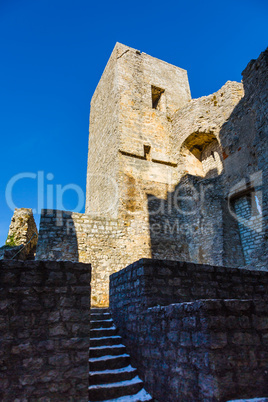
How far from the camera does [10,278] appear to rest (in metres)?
2.65

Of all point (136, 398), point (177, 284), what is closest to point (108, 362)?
point (136, 398)

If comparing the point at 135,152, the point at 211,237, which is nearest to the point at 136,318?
the point at 211,237

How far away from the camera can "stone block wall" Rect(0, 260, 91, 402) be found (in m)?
2.44

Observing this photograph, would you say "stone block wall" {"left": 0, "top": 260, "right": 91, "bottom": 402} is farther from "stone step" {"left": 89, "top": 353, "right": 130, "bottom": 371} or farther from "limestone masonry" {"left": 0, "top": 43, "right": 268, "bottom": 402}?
→ "stone step" {"left": 89, "top": 353, "right": 130, "bottom": 371}

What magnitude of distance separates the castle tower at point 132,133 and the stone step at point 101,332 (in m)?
5.03

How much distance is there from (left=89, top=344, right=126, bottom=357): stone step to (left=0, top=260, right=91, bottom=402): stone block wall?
3.96 ft

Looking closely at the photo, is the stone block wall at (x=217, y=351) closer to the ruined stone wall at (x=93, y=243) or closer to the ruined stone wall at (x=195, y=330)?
the ruined stone wall at (x=195, y=330)

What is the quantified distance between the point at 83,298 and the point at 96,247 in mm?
5539

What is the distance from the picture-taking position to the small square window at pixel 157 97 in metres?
12.6

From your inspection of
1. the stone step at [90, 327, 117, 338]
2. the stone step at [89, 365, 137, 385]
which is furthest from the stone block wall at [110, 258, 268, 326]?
the stone step at [89, 365, 137, 385]

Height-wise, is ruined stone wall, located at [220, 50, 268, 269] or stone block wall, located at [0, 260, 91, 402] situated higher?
ruined stone wall, located at [220, 50, 268, 269]

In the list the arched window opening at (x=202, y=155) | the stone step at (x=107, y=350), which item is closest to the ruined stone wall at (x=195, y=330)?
the stone step at (x=107, y=350)

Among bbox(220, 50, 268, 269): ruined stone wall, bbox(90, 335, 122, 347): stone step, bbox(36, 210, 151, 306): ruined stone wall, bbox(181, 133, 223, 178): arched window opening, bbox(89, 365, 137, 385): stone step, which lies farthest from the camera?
bbox(181, 133, 223, 178): arched window opening

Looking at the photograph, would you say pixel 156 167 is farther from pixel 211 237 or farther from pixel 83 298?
pixel 83 298
